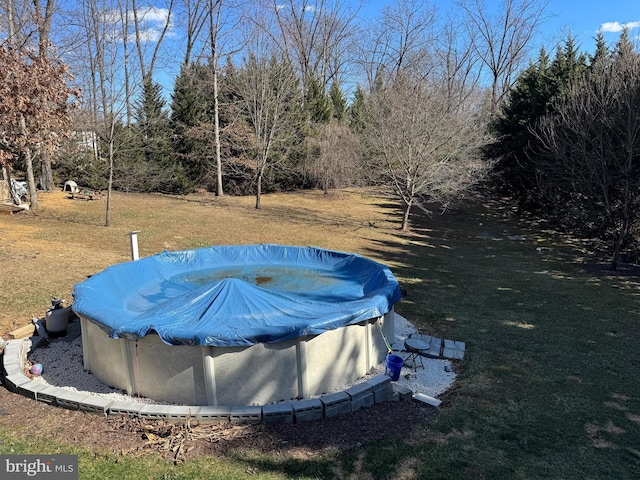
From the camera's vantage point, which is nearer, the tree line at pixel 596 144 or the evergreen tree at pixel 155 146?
the tree line at pixel 596 144

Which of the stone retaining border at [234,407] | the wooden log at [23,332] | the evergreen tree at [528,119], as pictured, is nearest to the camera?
the stone retaining border at [234,407]

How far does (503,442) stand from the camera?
16.9 feet

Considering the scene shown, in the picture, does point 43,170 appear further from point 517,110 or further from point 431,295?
point 517,110

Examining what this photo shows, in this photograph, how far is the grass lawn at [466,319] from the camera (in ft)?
15.5

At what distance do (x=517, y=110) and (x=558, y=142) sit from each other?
27.3ft

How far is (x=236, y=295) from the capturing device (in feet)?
23.1

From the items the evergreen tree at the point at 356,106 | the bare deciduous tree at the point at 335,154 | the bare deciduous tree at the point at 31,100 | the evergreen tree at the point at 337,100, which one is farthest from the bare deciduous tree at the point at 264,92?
the bare deciduous tree at the point at 31,100

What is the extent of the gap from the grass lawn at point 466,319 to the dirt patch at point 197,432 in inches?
6.2

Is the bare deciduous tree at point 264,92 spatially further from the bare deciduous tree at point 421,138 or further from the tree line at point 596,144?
the tree line at point 596,144

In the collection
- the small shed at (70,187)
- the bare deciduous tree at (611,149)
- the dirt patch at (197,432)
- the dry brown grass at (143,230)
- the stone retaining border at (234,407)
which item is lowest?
the dirt patch at (197,432)

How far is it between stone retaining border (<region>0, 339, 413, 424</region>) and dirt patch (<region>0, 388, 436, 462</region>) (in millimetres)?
81

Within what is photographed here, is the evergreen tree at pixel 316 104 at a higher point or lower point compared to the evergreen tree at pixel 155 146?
higher

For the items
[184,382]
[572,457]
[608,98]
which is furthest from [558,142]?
[184,382]

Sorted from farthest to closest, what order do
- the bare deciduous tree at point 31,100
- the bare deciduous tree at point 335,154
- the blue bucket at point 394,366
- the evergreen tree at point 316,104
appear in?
the evergreen tree at point 316,104 < the bare deciduous tree at point 335,154 < the bare deciduous tree at point 31,100 < the blue bucket at point 394,366
